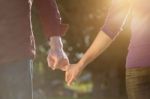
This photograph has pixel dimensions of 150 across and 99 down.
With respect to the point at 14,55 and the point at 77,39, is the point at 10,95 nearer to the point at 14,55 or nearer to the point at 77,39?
the point at 14,55

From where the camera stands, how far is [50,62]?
5.30 meters

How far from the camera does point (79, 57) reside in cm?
1334

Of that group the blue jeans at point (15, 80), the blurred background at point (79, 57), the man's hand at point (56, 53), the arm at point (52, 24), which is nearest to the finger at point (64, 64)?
the man's hand at point (56, 53)

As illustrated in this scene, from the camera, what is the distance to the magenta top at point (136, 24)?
4.95 metres

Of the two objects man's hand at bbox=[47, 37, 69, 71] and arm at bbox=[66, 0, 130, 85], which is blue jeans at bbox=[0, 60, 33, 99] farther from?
arm at bbox=[66, 0, 130, 85]

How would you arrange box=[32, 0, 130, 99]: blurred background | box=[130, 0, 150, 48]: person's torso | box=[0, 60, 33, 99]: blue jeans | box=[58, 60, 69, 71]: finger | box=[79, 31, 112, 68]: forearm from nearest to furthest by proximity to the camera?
box=[0, 60, 33, 99]: blue jeans → box=[130, 0, 150, 48]: person's torso → box=[79, 31, 112, 68]: forearm → box=[58, 60, 69, 71]: finger → box=[32, 0, 130, 99]: blurred background

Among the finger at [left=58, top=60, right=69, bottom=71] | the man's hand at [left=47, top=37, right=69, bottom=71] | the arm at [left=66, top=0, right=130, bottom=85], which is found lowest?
the finger at [left=58, top=60, right=69, bottom=71]

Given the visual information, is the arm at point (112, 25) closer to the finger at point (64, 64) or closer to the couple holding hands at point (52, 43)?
the couple holding hands at point (52, 43)

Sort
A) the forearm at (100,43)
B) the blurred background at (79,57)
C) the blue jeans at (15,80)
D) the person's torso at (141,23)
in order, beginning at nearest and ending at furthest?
the blue jeans at (15,80) → the person's torso at (141,23) → the forearm at (100,43) → the blurred background at (79,57)

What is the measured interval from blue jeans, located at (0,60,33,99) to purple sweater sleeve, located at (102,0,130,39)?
678mm

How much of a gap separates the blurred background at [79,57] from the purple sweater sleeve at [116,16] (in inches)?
306

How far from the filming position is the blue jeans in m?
4.72

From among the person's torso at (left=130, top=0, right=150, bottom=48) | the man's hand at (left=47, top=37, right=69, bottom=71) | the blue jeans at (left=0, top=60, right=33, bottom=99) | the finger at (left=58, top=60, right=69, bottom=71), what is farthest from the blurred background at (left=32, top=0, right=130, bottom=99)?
the blue jeans at (left=0, top=60, right=33, bottom=99)

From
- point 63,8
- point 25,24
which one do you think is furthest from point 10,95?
point 63,8
